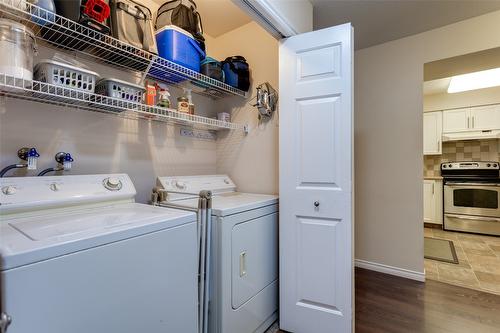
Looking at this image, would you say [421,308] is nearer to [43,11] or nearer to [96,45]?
[96,45]

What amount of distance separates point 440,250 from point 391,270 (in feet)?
4.06

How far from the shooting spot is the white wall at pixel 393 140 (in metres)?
2.40

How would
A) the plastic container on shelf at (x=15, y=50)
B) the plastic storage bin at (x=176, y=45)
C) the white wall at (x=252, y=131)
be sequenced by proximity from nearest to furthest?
the plastic container on shelf at (x=15, y=50) < the plastic storage bin at (x=176, y=45) < the white wall at (x=252, y=131)

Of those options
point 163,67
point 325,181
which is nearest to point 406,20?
A: point 325,181

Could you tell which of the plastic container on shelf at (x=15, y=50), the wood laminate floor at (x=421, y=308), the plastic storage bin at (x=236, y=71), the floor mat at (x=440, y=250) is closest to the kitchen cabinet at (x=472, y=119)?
the floor mat at (x=440, y=250)

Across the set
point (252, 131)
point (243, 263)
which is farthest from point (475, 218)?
point (243, 263)

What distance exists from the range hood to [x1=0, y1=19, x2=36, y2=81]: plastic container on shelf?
5472 mm

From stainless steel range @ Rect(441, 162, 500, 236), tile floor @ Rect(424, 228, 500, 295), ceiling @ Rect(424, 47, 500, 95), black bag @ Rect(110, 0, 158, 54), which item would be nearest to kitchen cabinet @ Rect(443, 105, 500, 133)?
stainless steel range @ Rect(441, 162, 500, 236)

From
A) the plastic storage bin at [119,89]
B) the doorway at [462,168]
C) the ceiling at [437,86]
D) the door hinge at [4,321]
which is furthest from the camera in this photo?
the ceiling at [437,86]

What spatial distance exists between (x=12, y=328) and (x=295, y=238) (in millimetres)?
1389

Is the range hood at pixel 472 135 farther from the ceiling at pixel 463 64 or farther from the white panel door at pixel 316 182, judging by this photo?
the white panel door at pixel 316 182

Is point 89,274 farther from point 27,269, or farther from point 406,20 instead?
point 406,20

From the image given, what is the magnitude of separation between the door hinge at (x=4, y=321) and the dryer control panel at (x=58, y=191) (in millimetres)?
589

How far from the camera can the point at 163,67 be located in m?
1.64
